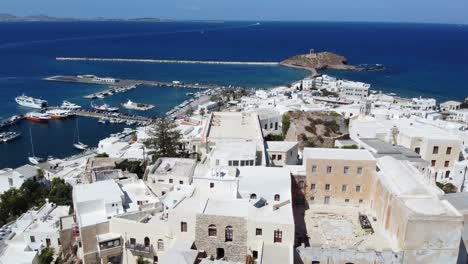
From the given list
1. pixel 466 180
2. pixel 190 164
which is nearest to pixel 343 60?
pixel 466 180

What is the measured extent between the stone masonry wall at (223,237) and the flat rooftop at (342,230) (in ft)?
15.0

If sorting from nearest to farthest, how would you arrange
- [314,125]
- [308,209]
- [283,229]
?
[283,229] → [308,209] → [314,125]

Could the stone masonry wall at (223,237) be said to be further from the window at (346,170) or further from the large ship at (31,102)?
the large ship at (31,102)

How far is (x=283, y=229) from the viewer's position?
886 inches

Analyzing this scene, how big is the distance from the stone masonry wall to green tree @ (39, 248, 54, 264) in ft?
42.6

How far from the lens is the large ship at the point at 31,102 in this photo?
3625 inches

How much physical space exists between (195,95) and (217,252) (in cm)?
8187

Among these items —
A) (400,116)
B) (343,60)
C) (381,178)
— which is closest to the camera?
(381,178)

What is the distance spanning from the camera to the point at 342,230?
2591 centimetres

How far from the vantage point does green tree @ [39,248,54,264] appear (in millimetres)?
28875

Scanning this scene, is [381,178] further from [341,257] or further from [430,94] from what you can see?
[430,94]

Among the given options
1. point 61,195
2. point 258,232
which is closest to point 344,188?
point 258,232

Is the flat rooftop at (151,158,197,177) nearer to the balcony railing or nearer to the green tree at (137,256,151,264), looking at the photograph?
the balcony railing

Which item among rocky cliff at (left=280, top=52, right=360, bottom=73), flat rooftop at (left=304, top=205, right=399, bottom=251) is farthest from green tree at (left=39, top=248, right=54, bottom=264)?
rocky cliff at (left=280, top=52, right=360, bottom=73)
